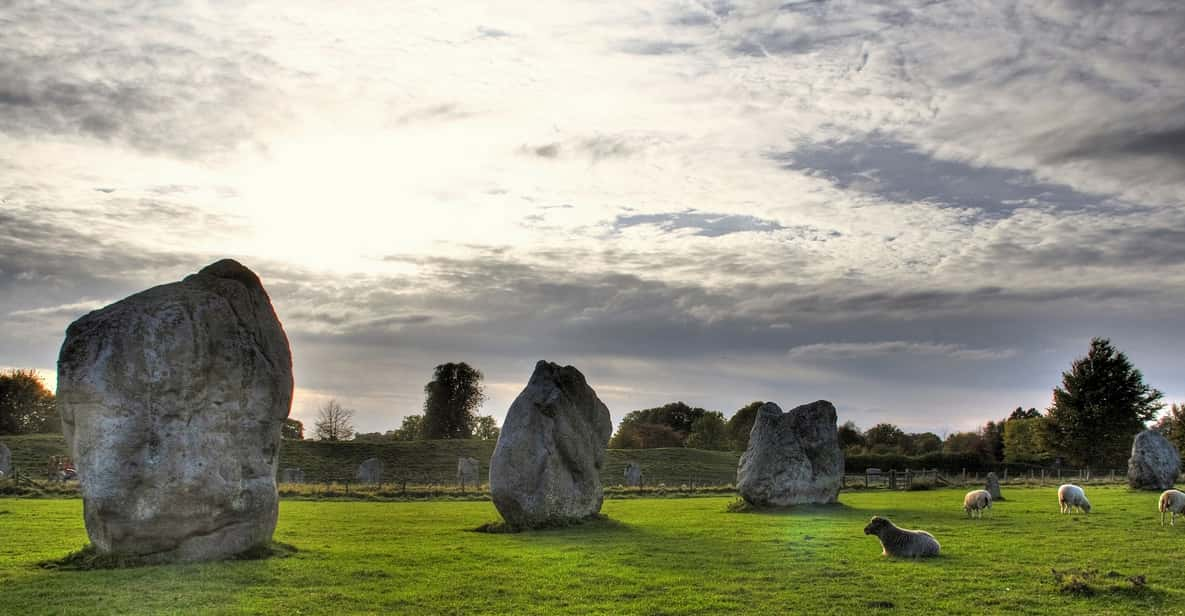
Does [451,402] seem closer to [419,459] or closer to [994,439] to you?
[419,459]

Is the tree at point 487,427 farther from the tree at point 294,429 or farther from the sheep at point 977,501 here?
the sheep at point 977,501

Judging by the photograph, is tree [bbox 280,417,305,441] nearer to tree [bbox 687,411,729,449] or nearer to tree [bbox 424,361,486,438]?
tree [bbox 424,361,486,438]

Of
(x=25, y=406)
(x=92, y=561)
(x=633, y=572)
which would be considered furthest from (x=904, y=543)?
(x=25, y=406)

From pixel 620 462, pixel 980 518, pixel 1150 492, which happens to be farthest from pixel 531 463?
pixel 620 462

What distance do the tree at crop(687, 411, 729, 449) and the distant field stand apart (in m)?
19.1

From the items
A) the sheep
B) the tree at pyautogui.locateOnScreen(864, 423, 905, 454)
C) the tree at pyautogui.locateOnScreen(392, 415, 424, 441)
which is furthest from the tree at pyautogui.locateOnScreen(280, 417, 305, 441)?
the sheep

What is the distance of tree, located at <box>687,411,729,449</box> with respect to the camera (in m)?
108

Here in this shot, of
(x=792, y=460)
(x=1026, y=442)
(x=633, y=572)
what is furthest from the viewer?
(x=1026, y=442)

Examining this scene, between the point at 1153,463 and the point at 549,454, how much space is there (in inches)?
1329

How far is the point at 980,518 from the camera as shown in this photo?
98.6 ft

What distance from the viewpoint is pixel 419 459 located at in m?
83.0

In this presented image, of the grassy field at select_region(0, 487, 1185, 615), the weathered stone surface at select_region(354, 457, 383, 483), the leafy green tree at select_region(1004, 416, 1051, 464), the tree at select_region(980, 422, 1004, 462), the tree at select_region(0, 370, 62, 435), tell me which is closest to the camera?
the grassy field at select_region(0, 487, 1185, 615)

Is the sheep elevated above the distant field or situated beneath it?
situated beneath

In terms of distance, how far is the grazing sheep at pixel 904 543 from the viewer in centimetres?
1994
